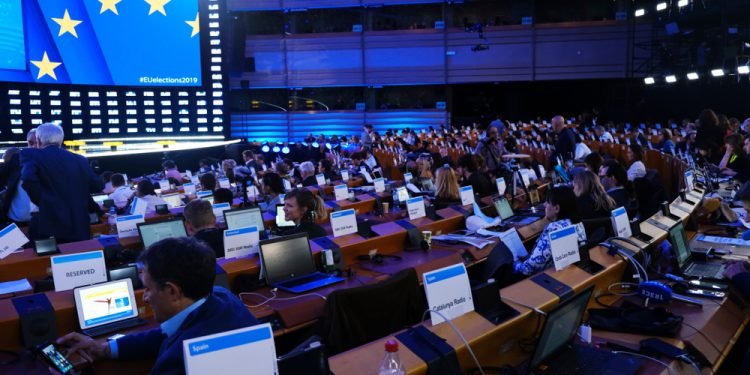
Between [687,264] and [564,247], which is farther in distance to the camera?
[687,264]

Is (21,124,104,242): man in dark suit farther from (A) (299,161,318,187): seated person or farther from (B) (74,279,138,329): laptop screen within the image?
(A) (299,161,318,187): seated person

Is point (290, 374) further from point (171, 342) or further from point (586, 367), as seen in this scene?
point (586, 367)

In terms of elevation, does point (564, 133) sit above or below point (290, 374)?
above

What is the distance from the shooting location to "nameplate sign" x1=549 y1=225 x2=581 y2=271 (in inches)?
137

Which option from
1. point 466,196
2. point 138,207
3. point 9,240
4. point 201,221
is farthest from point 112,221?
point 466,196

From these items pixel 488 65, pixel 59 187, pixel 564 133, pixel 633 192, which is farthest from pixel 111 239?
pixel 488 65

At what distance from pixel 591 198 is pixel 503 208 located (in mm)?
1116

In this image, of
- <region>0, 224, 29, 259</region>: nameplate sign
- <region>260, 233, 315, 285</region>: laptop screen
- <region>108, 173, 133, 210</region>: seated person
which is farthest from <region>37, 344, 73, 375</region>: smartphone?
<region>108, 173, 133, 210</region>: seated person

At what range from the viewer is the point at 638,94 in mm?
20094

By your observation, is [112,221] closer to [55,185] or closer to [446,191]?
[55,185]

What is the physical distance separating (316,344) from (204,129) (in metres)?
17.5

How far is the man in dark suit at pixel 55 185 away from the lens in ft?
16.5

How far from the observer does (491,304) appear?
2.95 meters

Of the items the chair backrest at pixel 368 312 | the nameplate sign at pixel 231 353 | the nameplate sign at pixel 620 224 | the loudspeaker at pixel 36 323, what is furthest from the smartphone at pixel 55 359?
the nameplate sign at pixel 620 224
